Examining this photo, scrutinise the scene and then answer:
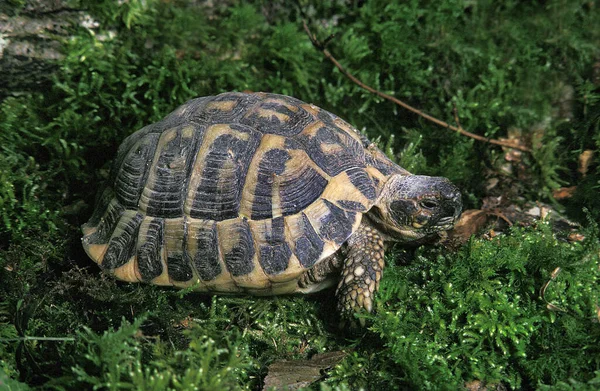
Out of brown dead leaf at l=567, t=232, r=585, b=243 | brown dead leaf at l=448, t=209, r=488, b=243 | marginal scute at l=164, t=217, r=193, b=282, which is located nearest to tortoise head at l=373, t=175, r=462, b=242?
brown dead leaf at l=448, t=209, r=488, b=243

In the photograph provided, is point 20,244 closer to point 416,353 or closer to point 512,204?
point 416,353

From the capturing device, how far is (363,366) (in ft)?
11.9

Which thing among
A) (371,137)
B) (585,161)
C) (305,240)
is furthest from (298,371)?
(585,161)

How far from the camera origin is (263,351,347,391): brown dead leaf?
3494 mm

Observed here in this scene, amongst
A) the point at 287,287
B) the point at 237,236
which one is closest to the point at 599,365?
the point at 287,287

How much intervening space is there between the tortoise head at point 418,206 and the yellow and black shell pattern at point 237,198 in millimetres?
134

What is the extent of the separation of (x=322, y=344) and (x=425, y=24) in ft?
13.3

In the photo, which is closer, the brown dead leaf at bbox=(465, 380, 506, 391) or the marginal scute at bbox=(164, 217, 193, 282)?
the brown dead leaf at bbox=(465, 380, 506, 391)

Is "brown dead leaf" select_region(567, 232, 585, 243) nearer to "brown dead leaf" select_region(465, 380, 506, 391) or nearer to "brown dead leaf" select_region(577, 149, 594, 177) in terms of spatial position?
"brown dead leaf" select_region(577, 149, 594, 177)

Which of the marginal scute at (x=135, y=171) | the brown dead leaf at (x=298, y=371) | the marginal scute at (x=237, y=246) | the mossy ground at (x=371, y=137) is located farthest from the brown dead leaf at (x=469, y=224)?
the marginal scute at (x=135, y=171)

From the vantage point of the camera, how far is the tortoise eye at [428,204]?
387 cm

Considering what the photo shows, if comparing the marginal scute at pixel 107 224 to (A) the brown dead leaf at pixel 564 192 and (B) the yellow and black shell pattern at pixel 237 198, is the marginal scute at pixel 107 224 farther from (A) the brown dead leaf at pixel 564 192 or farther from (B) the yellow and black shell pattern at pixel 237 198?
(A) the brown dead leaf at pixel 564 192

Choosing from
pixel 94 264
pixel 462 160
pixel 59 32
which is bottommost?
pixel 94 264

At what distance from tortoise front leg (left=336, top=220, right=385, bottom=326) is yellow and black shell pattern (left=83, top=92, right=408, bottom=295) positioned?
0.77 ft
